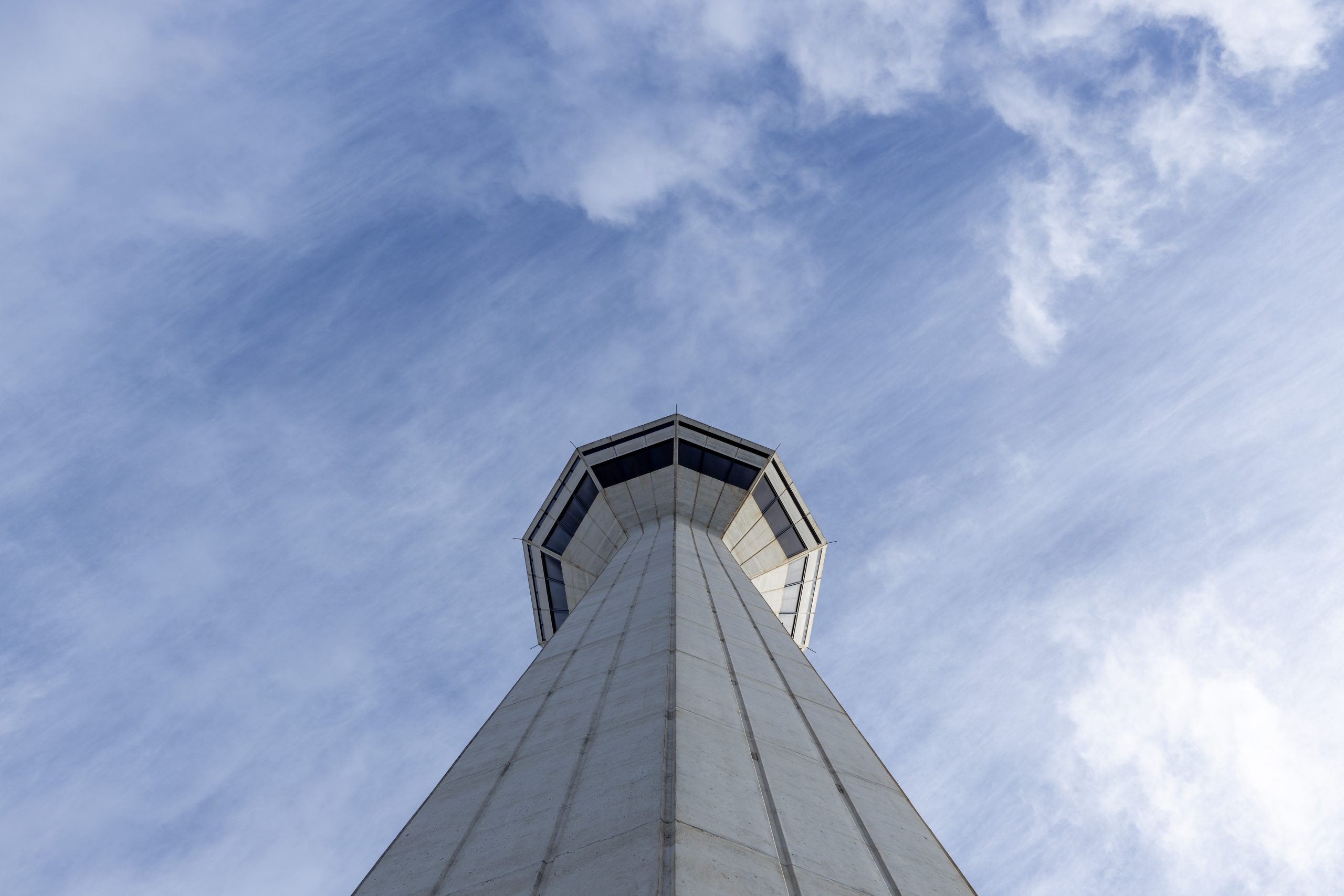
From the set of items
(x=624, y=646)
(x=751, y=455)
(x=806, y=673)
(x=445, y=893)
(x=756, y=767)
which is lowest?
(x=445, y=893)

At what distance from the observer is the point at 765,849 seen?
282 inches

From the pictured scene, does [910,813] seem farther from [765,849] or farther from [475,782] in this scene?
[475,782]

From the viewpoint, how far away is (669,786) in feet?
26.1

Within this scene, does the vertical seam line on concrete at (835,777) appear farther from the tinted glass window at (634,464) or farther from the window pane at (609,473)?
the window pane at (609,473)

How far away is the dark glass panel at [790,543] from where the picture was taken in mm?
34938

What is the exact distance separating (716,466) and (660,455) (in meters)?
2.14

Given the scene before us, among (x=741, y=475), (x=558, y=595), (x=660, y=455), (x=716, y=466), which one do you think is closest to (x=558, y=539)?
(x=558, y=595)

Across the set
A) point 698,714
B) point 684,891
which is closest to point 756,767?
point 698,714

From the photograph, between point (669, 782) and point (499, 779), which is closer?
point (669, 782)

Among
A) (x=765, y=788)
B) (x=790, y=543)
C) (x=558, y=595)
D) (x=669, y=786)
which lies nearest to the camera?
(x=669, y=786)

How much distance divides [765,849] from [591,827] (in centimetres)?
150

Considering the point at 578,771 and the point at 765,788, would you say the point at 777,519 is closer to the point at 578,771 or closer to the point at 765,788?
the point at 578,771

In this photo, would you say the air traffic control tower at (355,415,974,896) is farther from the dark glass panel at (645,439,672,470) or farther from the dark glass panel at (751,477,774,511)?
the dark glass panel at (751,477,774,511)

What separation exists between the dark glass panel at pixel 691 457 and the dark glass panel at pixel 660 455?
1.41ft
